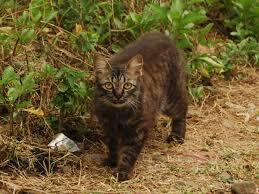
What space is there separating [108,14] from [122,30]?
0.24 m

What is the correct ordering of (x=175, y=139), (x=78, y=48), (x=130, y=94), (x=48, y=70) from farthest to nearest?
(x=78, y=48), (x=175, y=139), (x=48, y=70), (x=130, y=94)

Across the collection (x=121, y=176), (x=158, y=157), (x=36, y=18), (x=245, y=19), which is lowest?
(x=121, y=176)

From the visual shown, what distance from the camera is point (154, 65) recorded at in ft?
21.5

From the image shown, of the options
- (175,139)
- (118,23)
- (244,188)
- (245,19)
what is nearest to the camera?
(244,188)

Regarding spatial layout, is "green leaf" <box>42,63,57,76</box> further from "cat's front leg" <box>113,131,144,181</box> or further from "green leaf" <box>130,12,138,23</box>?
"green leaf" <box>130,12,138,23</box>

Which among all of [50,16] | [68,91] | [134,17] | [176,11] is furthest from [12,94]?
[176,11]

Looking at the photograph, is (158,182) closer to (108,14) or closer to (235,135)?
(235,135)

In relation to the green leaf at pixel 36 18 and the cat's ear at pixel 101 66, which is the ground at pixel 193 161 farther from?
the green leaf at pixel 36 18

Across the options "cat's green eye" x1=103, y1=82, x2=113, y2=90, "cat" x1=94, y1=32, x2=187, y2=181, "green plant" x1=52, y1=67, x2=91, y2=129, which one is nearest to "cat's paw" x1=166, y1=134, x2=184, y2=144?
"cat" x1=94, y1=32, x2=187, y2=181

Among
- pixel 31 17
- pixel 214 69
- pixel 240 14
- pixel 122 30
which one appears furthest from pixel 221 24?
pixel 31 17

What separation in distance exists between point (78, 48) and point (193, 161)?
1.71 m

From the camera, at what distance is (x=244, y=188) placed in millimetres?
5535

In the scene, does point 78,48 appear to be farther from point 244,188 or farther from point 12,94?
point 244,188

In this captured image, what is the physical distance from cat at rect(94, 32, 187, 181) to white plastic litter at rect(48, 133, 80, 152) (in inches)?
12.9
